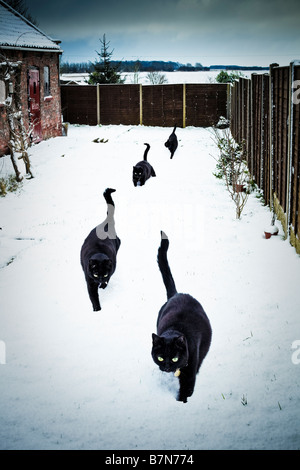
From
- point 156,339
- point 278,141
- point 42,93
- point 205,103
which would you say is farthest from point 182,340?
point 205,103

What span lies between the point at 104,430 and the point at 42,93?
1537 cm

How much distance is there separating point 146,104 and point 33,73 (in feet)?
21.8

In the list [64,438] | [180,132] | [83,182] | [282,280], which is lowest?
[64,438]

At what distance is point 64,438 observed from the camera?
9.03 ft

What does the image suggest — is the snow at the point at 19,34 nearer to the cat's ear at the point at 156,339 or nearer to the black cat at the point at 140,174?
the black cat at the point at 140,174

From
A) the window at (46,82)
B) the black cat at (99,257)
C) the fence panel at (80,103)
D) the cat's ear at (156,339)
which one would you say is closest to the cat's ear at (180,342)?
the cat's ear at (156,339)

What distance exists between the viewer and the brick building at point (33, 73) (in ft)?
42.2

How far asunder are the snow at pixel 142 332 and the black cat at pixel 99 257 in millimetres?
258

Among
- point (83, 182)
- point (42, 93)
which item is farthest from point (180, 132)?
point (83, 182)

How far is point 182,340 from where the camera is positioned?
2.81 metres

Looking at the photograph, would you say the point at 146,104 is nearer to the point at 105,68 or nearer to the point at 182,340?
the point at 105,68

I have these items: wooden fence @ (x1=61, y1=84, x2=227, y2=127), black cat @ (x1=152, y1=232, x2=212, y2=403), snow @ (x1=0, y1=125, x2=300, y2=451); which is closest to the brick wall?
wooden fence @ (x1=61, y1=84, x2=227, y2=127)

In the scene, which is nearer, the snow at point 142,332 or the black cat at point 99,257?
the snow at point 142,332

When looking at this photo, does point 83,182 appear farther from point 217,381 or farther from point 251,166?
point 217,381
